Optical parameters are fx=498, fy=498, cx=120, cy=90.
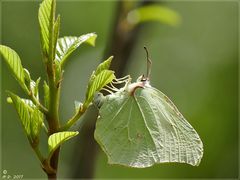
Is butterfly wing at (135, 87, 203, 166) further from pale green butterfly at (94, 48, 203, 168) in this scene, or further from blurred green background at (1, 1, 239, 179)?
blurred green background at (1, 1, 239, 179)

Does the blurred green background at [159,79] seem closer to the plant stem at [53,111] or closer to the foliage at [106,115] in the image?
the foliage at [106,115]

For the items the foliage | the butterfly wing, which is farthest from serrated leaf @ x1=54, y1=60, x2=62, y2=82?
the butterfly wing

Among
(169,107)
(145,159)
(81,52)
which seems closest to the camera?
(145,159)

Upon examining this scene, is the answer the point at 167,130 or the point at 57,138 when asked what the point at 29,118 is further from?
the point at 167,130

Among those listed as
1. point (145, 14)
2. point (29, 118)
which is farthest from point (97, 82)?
point (145, 14)

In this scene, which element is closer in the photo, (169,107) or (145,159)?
(145,159)

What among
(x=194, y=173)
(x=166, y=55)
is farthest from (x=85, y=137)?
(x=166, y=55)

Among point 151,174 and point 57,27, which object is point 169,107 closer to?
point 57,27
